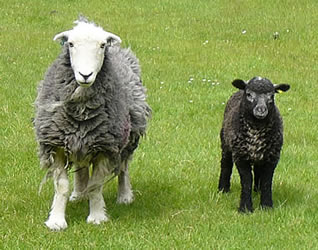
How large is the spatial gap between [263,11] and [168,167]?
397 inches

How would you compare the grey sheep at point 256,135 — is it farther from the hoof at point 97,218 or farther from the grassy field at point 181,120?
the hoof at point 97,218

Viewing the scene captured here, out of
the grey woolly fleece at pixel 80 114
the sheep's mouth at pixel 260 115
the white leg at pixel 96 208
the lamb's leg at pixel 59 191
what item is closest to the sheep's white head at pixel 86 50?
the grey woolly fleece at pixel 80 114

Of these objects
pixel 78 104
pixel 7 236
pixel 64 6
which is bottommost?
pixel 64 6

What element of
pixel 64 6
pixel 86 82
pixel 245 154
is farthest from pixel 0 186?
pixel 64 6

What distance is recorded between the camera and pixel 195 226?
241 inches

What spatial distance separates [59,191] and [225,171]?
1.79 meters

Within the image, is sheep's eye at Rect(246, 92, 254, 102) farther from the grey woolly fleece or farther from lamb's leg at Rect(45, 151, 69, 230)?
lamb's leg at Rect(45, 151, 69, 230)

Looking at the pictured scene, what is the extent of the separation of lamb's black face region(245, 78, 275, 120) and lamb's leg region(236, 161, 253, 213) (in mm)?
526

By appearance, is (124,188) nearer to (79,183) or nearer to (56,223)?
(79,183)

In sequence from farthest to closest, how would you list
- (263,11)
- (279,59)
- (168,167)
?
(263,11) → (279,59) → (168,167)

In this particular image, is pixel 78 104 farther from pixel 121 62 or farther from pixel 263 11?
pixel 263 11

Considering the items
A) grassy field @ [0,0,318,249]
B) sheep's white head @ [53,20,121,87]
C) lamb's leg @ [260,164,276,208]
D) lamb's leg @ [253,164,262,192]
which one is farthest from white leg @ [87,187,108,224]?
lamb's leg @ [253,164,262,192]

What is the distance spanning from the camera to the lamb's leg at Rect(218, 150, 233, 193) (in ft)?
23.2

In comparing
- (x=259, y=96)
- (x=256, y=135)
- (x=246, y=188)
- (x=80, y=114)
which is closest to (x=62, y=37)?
(x=80, y=114)
